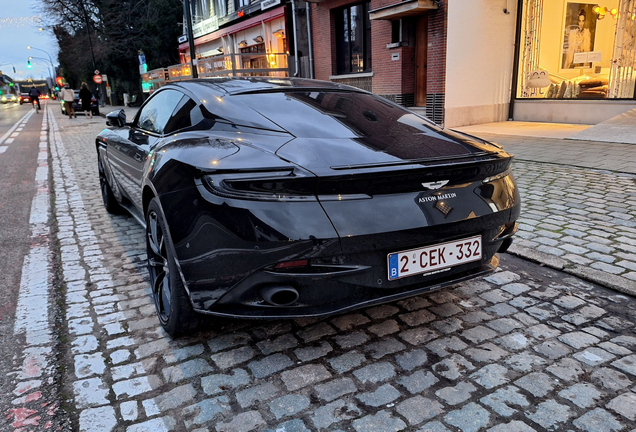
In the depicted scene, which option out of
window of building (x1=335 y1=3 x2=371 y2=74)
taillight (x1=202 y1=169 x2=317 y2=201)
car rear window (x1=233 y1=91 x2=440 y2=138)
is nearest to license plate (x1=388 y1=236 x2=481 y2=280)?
taillight (x1=202 y1=169 x2=317 y2=201)

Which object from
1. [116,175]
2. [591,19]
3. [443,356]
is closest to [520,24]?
[591,19]

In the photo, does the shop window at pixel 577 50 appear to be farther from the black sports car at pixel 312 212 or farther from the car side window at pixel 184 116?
the car side window at pixel 184 116

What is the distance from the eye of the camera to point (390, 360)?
2553 mm

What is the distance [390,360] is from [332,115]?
1.45m

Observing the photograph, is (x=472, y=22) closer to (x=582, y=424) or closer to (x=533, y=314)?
(x=533, y=314)

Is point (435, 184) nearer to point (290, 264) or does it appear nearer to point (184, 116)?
point (290, 264)

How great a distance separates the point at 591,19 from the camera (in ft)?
42.2

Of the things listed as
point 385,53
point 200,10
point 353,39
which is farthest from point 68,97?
point 385,53

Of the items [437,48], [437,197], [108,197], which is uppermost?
[437,48]

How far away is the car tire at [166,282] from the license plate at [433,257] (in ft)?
3.69

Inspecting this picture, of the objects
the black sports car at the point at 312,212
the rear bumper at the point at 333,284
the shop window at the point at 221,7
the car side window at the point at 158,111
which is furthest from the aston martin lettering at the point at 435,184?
the shop window at the point at 221,7

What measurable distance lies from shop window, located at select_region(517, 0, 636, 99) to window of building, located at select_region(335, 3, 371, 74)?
507 cm

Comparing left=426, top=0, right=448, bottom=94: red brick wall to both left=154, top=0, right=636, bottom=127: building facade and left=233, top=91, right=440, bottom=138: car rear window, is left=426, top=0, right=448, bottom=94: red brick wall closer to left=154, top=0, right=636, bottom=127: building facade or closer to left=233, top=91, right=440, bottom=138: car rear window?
left=154, top=0, right=636, bottom=127: building facade

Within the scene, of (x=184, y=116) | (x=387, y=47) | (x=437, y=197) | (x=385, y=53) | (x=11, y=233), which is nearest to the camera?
(x=437, y=197)
